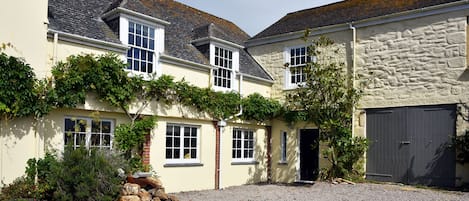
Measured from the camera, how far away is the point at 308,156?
1873cm

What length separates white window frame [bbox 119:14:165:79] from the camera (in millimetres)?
13039

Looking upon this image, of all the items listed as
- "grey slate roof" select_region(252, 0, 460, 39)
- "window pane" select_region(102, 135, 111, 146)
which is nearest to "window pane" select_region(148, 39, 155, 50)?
"window pane" select_region(102, 135, 111, 146)

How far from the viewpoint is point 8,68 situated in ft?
32.0

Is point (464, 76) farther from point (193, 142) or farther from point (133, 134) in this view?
point (133, 134)

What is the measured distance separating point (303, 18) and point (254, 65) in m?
3.13

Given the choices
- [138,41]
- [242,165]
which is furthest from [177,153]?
[138,41]

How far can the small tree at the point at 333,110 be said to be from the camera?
1538 cm

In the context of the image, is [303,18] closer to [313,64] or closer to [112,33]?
[313,64]

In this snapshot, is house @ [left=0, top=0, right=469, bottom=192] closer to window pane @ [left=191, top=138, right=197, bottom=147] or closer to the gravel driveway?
window pane @ [left=191, top=138, right=197, bottom=147]

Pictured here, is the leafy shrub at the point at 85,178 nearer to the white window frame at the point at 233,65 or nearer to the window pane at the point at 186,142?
the window pane at the point at 186,142

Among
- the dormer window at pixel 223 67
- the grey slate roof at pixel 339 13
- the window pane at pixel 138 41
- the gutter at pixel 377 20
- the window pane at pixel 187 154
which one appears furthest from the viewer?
the dormer window at pixel 223 67

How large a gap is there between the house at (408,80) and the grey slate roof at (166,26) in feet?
11.3

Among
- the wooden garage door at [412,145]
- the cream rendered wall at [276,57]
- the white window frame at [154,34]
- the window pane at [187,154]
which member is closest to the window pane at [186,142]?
the window pane at [187,154]

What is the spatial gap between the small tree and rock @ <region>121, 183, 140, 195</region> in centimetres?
762
